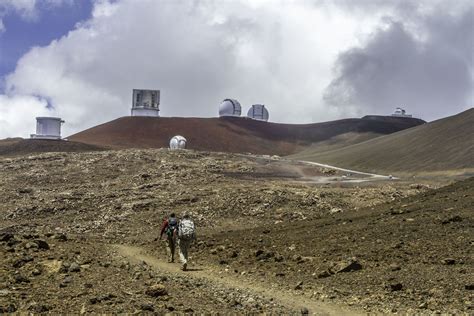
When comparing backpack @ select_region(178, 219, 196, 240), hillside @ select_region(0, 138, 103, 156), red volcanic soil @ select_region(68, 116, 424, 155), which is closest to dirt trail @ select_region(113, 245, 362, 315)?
backpack @ select_region(178, 219, 196, 240)

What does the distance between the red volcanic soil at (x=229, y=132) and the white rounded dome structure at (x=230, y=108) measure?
1533 millimetres

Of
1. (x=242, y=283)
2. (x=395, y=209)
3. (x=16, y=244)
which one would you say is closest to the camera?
(x=242, y=283)

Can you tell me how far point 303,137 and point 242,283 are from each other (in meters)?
67.8

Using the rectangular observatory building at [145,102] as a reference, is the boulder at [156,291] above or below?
below

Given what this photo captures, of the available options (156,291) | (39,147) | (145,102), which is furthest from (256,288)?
(145,102)

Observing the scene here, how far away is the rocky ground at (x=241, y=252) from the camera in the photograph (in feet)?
33.1

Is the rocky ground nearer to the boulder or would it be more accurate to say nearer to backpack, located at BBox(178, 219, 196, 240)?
the boulder

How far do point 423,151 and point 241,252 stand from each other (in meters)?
30.6

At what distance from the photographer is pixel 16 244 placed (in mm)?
14875

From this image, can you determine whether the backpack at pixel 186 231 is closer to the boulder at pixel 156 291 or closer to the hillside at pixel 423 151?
the boulder at pixel 156 291

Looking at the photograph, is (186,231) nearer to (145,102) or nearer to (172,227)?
(172,227)

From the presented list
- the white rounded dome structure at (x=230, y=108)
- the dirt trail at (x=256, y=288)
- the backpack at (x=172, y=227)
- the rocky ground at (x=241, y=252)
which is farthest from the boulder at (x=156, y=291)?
the white rounded dome structure at (x=230, y=108)

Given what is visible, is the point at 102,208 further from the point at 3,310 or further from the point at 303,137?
the point at 303,137

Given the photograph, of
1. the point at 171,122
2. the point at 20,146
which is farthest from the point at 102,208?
the point at 171,122
